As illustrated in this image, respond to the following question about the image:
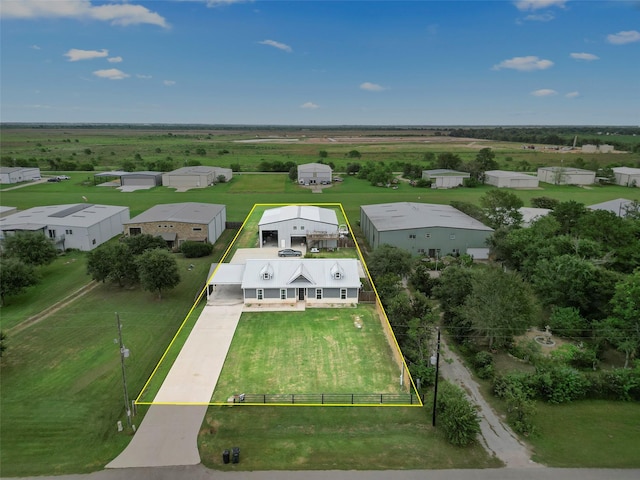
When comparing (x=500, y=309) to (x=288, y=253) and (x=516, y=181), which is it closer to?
(x=288, y=253)

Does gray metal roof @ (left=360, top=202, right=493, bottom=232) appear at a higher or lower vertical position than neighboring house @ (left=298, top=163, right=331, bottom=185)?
lower

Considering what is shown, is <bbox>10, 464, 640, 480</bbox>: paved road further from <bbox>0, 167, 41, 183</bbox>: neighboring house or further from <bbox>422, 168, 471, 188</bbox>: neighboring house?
<bbox>0, 167, 41, 183</bbox>: neighboring house

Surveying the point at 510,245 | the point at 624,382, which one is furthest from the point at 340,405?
the point at 510,245

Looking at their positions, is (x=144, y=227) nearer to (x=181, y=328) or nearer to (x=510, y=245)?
(x=181, y=328)

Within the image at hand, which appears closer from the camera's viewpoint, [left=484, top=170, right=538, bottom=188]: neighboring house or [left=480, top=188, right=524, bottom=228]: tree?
[left=480, top=188, right=524, bottom=228]: tree

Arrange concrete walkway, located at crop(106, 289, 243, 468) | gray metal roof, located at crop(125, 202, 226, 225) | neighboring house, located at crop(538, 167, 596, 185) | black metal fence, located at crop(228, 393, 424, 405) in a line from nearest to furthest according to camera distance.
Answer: concrete walkway, located at crop(106, 289, 243, 468)
black metal fence, located at crop(228, 393, 424, 405)
gray metal roof, located at crop(125, 202, 226, 225)
neighboring house, located at crop(538, 167, 596, 185)

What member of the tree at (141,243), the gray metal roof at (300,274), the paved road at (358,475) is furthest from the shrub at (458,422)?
the tree at (141,243)

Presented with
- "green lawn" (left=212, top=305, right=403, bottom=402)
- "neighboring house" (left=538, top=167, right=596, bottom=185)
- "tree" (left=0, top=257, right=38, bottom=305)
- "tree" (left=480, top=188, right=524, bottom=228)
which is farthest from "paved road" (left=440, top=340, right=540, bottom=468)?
"neighboring house" (left=538, top=167, right=596, bottom=185)

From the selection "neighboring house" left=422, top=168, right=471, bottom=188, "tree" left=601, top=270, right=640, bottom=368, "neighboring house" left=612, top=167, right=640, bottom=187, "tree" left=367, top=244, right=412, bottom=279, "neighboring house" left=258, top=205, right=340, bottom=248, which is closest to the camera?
"tree" left=601, top=270, right=640, bottom=368
